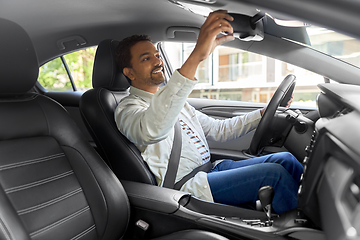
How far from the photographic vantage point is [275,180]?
4.81ft

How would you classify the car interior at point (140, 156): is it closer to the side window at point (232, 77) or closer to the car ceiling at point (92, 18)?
the car ceiling at point (92, 18)

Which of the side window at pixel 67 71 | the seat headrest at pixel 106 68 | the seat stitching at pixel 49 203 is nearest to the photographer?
the seat stitching at pixel 49 203

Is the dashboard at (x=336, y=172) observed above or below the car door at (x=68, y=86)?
above

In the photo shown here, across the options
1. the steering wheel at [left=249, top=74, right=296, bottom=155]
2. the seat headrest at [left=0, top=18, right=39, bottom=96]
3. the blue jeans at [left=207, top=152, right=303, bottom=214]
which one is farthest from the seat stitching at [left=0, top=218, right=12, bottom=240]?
the steering wheel at [left=249, top=74, right=296, bottom=155]

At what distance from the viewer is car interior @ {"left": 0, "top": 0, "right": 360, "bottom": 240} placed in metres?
0.76

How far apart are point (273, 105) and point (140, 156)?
2.28 feet

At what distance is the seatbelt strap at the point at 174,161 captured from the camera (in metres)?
1.67

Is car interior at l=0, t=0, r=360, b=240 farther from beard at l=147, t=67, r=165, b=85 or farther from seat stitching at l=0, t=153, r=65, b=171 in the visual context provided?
beard at l=147, t=67, r=165, b=85

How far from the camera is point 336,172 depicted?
77 cm

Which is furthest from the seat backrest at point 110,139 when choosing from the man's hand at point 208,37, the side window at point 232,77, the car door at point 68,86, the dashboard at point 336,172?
the side window at point 232,77

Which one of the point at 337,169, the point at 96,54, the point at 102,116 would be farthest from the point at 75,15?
the point at 337,169

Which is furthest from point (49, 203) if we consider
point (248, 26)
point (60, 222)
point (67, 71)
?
point (67, 71)

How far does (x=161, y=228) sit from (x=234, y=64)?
3.13m

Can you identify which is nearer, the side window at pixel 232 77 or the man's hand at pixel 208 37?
the man's hand at pixel 208 37
